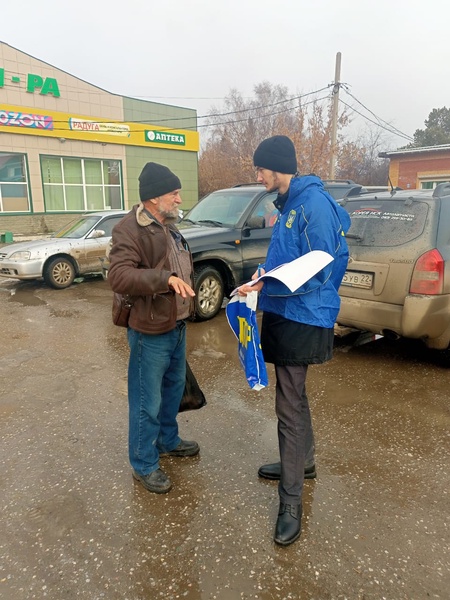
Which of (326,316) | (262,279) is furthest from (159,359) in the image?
(326,316)

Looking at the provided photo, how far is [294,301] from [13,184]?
20.4 m

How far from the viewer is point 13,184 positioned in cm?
1956

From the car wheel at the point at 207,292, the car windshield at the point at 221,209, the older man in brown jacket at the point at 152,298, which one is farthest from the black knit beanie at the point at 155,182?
the car windshield at the point at 221,209

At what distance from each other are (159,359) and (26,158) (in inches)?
788

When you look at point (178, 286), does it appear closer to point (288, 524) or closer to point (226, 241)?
point (288, 524)

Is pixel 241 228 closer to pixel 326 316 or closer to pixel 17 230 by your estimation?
pixel 326 316

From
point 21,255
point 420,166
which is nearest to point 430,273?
point 21,255

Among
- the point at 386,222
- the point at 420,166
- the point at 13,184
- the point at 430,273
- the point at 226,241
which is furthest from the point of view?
the point at 420,166

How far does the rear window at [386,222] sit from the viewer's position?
14.1ft

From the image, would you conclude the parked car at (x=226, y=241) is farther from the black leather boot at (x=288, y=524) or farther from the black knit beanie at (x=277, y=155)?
the black leather boot at (x=288, y=524)

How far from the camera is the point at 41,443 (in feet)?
10.9

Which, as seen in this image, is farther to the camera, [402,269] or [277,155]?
[402,269]

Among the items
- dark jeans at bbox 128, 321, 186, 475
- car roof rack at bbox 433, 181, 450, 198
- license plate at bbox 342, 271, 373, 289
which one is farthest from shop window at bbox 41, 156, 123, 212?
dark jeans at bbox 128, 321, 186, 475

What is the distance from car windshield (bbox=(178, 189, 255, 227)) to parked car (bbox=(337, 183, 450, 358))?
8.82 feet
